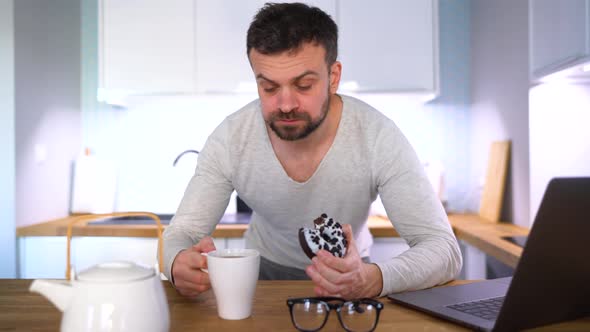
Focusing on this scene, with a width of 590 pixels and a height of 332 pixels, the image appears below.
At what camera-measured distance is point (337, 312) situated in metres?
0.76

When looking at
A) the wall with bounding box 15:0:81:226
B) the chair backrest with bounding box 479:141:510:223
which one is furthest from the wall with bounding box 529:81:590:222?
the wall with bounding box 15:0:81:226

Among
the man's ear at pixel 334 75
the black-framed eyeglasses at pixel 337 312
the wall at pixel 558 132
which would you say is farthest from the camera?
the wall at pixel 558 132

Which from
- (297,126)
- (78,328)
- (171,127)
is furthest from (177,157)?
(78,328)

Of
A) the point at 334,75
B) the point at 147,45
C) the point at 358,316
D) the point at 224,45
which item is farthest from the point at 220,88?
the point at 358,316

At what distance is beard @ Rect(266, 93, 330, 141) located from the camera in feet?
4.31

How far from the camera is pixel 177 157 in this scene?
2.91 metres

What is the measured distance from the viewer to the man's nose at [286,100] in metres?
1.28

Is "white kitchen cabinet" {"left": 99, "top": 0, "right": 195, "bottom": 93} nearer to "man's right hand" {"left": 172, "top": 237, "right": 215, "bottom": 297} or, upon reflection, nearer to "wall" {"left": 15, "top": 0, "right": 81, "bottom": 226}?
"wall" {"left": 15, "top": 0, "right": 81, "bottom": 226}

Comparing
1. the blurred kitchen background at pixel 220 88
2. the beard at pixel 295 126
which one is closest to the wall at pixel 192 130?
the blurred kitchen background at pixel 220 88

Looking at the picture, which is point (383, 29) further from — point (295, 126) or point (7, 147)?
point (7, 147)

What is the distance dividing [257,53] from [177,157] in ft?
5.70

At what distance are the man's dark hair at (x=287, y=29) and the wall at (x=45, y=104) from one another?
155 cm

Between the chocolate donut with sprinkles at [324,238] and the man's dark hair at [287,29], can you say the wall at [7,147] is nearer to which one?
the man's dark hair at [287,29]

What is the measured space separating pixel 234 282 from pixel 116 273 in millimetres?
219
